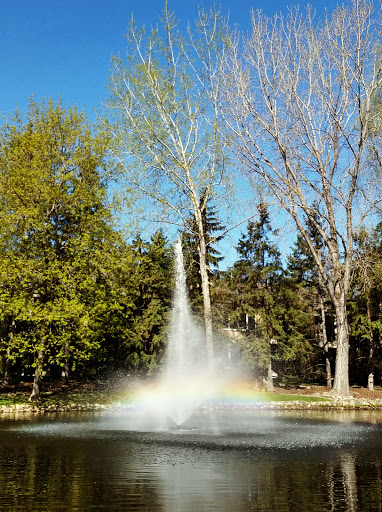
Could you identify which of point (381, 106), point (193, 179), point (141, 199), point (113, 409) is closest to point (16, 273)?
point (113, 409)

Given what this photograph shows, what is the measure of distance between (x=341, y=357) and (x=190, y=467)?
16682 millimetres

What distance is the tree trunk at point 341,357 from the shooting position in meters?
23.6

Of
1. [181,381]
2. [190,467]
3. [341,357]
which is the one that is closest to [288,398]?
[341,357]

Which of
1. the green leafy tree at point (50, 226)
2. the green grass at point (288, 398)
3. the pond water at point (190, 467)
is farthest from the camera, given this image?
the green grass at point (288, 398)

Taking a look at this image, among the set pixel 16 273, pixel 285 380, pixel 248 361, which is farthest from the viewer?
pixel 285 380

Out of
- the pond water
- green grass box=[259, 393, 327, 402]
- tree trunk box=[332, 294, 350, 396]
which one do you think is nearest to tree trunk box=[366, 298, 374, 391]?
tree trunk box=[332, 294, 350, 396]

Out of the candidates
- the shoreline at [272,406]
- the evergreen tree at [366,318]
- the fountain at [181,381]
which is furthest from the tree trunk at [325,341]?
the shoreline at [272,406]

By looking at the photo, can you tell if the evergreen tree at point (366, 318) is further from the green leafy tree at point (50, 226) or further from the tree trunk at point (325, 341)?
the green leafy tree at point (50, 226)

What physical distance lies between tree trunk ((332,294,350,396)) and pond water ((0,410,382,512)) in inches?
317

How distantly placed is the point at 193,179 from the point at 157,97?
4.38 meters

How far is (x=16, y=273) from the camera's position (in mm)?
19328

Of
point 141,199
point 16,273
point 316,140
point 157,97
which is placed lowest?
point 16,273

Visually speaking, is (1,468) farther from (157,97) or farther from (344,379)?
(157,97)

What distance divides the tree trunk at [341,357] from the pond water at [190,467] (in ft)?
26.5
